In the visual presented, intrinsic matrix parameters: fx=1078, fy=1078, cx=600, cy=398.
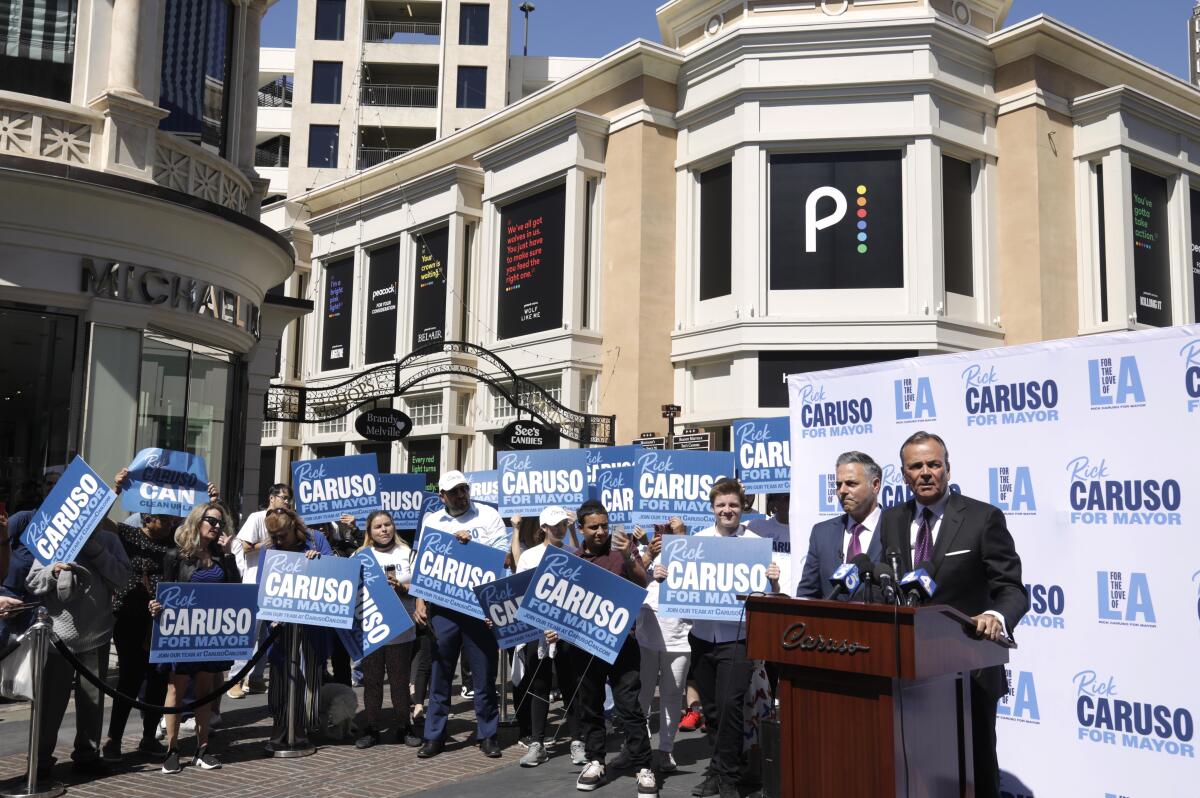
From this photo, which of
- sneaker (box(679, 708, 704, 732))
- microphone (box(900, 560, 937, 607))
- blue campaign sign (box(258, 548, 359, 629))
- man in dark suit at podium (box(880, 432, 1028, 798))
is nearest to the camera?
microphone (box(900, 560, 937, 607))

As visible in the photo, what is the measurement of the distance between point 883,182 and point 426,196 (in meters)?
13.8

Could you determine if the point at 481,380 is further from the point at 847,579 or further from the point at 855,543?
the point at 847,579

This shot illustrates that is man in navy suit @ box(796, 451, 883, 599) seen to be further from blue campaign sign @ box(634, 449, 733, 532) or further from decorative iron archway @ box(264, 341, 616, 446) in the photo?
decorative iron archway @ box(264, 341, 616, 446)

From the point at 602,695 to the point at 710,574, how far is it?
1.24 metres

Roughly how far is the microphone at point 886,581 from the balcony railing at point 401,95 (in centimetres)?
4392

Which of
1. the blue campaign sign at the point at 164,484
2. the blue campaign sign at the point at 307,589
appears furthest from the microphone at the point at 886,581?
the blue campaign sign at the point at 164,484

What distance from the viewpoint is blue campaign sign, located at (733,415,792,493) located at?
11406 mm

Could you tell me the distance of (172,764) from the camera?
827 centimetres

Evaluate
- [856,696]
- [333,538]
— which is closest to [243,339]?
[333,538]

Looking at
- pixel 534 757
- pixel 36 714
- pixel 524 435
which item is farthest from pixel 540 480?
pixel 524 435

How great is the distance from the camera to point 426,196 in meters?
31.1

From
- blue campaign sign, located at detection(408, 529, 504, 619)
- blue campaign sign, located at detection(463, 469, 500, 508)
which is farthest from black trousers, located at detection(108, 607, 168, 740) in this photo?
blue campaign sign, located at detection(463, 469, 500, 508)

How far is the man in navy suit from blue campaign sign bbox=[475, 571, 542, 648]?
9.41ft

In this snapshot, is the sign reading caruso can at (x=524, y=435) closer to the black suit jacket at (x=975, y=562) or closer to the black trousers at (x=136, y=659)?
the black trousers at (x=136, y=659)
